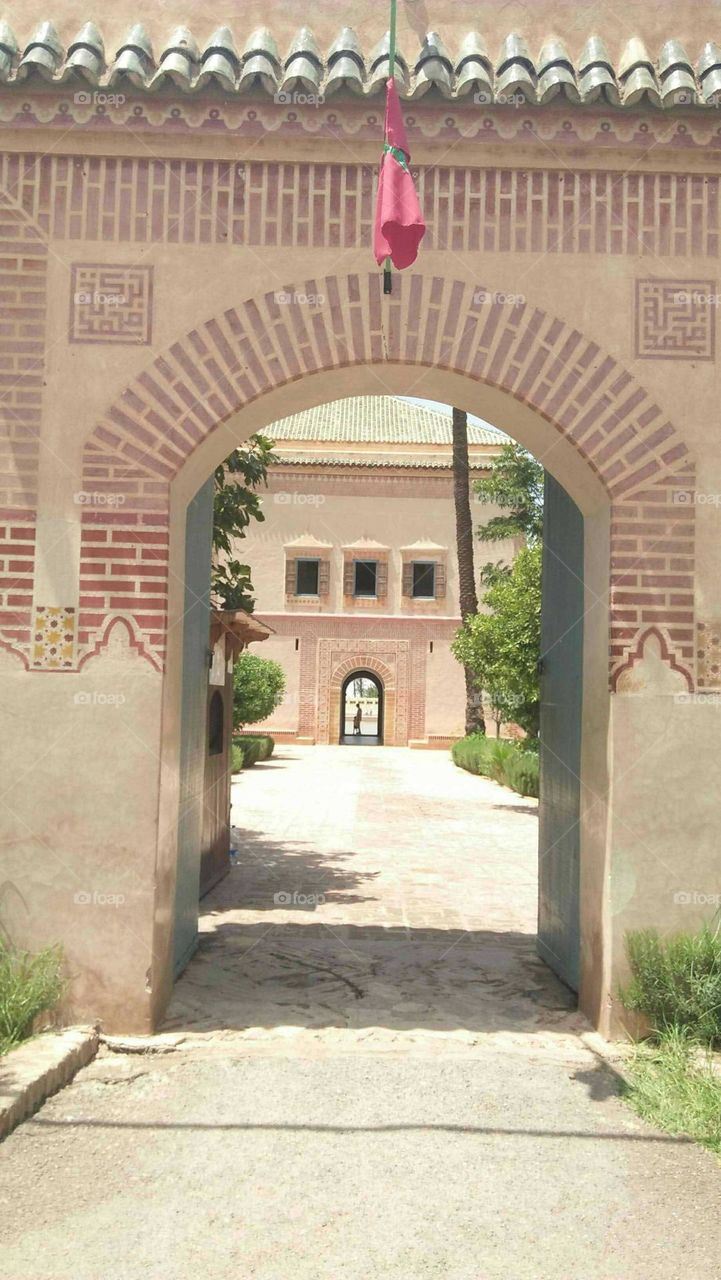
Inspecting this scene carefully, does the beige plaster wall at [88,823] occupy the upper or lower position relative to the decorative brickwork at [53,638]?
lower

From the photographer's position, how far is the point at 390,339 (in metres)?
5.02

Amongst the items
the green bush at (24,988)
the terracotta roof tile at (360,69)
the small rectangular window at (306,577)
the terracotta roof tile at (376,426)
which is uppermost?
the terracotta roof tile at (376,426)

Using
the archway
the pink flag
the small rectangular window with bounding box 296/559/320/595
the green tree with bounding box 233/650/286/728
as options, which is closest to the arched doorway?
the small rectangular window with bounding box 296/559/320/595

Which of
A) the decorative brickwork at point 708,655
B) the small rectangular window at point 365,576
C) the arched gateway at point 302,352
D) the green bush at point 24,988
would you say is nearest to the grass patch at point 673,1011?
the arched gateway at point 302,352

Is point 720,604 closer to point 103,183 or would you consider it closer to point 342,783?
point 103,183

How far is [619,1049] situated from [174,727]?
2610mm

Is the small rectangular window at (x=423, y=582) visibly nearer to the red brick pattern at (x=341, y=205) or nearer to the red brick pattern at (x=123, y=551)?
the red brick pattern at (x=341, y=205)

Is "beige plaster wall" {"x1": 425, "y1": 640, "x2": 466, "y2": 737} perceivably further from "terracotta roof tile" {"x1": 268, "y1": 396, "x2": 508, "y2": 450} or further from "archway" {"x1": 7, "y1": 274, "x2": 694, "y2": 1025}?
"archway" {"x1": 7, "y1": 274, "x2": 694, "y2": 1025}

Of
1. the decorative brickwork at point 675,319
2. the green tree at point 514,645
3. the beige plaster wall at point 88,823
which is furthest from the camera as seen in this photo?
the green tree at point 514,645

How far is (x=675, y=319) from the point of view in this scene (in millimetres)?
5059

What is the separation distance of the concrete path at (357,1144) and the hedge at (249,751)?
15.8 m

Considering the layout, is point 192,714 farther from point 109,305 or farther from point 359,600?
point 359,600

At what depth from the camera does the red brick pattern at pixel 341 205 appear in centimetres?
505

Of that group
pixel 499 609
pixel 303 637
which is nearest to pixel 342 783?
pixel 499 609
